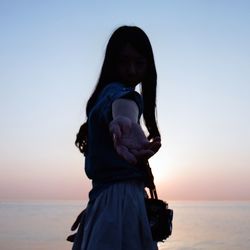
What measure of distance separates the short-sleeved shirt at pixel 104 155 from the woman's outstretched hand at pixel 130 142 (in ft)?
1.12

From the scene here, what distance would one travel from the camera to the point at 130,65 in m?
2.78

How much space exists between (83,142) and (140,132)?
0.71 meters

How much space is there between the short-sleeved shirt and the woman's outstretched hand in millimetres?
340

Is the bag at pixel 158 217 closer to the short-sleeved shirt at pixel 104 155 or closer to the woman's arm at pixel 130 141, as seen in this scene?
the short-sleeved shirt at pixel 104 155

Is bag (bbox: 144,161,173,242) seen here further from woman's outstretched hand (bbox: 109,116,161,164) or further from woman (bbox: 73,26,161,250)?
woman's outstretched hand (bbox: 109,116,161,164)

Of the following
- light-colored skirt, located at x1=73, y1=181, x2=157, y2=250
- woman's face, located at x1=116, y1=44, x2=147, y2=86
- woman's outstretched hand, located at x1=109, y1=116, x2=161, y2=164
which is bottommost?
light-colored skirt, located at x1=73, y1=181, x2=157, y2=250

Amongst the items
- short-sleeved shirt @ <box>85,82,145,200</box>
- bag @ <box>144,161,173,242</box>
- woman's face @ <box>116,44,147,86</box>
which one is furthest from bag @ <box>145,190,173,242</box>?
woman's face @ <box>116,44,147,86</box>

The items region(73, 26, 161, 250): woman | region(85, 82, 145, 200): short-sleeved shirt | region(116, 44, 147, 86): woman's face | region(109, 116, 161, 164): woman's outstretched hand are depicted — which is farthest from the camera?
region(116, 44, 147, 86): woman's face

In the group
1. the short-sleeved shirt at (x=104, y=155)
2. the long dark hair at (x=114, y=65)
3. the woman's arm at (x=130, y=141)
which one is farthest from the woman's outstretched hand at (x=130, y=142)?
the long dark hair at (x=114, y=65)

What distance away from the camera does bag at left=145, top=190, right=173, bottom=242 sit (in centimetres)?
258

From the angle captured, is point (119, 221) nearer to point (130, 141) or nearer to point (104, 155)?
point (104, 155)

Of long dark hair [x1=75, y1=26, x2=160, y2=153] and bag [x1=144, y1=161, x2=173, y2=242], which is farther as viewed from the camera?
long dark hair [x1=75, y1=26, x2=160, y2=153]

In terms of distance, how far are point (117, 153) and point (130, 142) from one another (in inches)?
14.5

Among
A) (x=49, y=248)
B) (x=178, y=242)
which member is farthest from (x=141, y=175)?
(x=178, y=242)
